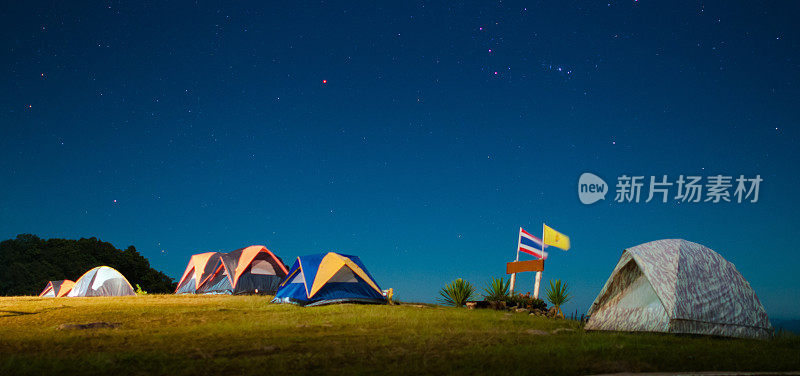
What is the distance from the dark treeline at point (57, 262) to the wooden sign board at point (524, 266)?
54.7 m

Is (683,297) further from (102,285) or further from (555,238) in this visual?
(102,285)

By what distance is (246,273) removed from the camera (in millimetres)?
28297

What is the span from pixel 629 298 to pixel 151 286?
6296cm

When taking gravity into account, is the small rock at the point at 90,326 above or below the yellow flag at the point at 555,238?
below

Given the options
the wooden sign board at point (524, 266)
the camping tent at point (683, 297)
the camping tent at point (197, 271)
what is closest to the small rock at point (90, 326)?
the camping tent at point (683, 297)

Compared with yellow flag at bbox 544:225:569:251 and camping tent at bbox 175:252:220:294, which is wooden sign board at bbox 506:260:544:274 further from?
camping tent at bbox 175:252:220:294

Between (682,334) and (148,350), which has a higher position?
(682,334)

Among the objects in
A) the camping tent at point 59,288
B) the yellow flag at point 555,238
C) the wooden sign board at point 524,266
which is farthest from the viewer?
the camping tent at point 59,288

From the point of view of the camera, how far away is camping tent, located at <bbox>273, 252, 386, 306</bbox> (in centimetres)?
1828

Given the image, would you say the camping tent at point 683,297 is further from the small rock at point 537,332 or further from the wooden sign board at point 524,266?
the wooden sign board at point 524,266

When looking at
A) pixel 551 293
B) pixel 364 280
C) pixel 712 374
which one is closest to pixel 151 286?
pixel 364 280

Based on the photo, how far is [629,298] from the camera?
12531 millimetres

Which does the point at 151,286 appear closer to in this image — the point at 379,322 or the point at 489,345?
the point at 379,322

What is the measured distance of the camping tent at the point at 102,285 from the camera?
29.5m
